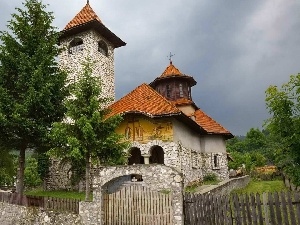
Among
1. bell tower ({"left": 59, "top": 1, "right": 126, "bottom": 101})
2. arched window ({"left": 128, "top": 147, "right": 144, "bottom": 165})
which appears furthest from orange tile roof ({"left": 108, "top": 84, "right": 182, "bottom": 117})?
arched window ({"left": 128, "top": 147, "right": 144, "bottom": 165})

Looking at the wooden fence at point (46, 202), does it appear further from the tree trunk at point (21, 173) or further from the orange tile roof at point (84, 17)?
the orange tile roof at point (84, 17)

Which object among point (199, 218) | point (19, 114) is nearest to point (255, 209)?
point (199, 218)

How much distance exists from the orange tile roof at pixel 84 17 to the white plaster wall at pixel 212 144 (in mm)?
13992

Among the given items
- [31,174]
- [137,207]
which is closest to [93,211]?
[137,207]

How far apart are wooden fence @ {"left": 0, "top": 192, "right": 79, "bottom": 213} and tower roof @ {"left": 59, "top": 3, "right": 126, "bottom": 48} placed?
14738 mm

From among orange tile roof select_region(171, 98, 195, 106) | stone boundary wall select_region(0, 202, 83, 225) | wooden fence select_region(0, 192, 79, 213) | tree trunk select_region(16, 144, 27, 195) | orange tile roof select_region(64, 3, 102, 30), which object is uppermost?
orange tile roof select_region(64, 3, 102, 30)

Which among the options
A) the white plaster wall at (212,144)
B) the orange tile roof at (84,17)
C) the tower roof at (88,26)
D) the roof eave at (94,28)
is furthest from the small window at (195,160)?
the orange tile roof at (84,17)

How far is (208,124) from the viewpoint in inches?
1140

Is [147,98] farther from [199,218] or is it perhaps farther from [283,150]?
[199,218]

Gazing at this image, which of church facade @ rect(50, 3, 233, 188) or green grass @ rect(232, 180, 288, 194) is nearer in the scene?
church facade @ rect(50, 3, 233, 188)

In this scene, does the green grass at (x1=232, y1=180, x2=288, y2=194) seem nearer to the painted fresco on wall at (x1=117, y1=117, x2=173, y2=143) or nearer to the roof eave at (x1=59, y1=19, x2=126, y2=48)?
the painted fresco on wall at (x1=117, y1=117, x2=173, y2=143)

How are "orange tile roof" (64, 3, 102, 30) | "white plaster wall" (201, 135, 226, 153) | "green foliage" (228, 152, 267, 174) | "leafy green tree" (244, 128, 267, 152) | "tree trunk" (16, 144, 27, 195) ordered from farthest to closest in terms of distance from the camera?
"leafy green tree" (244, 128, 267, 152) < "green foliage" (228, 152, 267, 174) < "white plaster wall" (201, 135, 226, 153) < "orange tile roof" (64, 3, 102, 30) < "tree trunk" (16, 144, 27, 195)

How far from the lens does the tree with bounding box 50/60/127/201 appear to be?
14.0 m

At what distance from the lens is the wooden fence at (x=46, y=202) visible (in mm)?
12211
